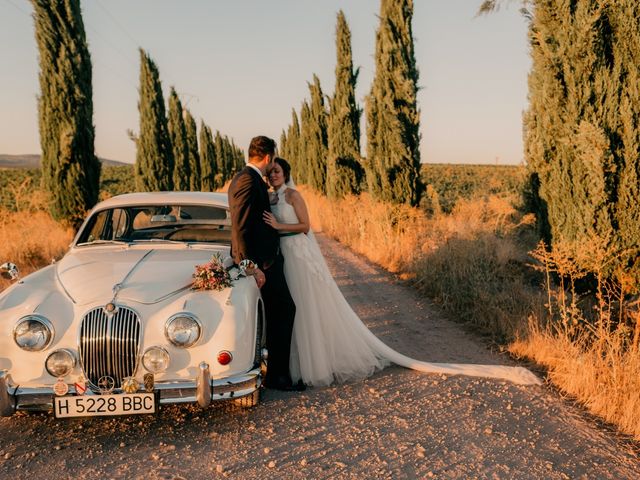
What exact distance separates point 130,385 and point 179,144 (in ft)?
85.1

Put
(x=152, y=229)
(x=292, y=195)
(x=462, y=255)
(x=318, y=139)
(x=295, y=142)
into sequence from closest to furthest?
1. (x=292, y=195)
2. (x=152, y=229)
3. (x=462, y=255)
4. (x=318, y=139)
5. (x=295, y=142)

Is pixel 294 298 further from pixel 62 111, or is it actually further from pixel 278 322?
pixel 62 111

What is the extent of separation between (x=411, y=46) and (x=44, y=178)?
31.4 ft

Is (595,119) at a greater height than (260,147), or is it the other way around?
(595,119)

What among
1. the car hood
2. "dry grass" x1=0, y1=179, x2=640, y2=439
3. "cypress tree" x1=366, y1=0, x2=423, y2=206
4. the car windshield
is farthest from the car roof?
"cypress tree" x1=366, y1=0, x2=423, y2=206

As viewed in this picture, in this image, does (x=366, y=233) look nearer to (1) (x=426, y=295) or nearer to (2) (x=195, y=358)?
(1) (x=426, y=295)

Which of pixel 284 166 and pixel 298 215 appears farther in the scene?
pixel 284 166

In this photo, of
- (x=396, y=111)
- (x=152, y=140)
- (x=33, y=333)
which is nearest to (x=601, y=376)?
(x=33, y=333)

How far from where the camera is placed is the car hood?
3.84 m

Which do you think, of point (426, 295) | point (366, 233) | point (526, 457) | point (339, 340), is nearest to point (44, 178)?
point (366, 233)

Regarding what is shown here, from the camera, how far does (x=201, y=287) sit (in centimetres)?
395

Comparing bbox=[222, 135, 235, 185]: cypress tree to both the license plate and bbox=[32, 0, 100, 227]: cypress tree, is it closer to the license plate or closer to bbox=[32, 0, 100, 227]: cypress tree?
bbox=[32, 0, 100, 227]: cypress tree

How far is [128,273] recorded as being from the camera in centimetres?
417

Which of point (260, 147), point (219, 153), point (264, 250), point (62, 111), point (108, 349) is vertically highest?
point (219, 153)
